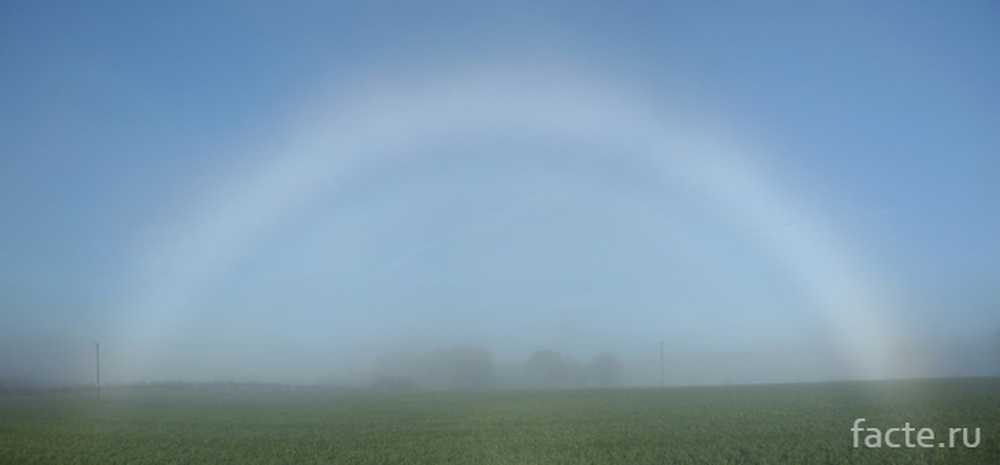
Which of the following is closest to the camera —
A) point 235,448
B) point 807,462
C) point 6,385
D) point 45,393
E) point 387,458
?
point 807,462

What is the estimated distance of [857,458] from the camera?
37.3 m

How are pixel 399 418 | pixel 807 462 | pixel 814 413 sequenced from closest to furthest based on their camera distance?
pixel 807 462
pixel 814 413
pixel 399 418

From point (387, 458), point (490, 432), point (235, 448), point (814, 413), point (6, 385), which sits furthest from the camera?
point (6, 385)

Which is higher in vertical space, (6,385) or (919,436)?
(919,436)

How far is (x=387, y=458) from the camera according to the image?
42656mm

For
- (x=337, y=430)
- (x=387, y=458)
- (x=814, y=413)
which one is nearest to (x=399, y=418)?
(x=337, y=430)

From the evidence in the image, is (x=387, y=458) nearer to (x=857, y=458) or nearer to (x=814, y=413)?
(x=857, y=458)

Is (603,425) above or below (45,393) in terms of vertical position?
above

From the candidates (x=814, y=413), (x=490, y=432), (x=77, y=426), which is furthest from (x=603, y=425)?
(x=77, y=426)

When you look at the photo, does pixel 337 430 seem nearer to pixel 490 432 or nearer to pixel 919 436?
pixel 490 432

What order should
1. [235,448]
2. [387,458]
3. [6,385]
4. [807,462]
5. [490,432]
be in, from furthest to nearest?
[6,385]
[490,432]
[235,448]
[387,458]
[807,462]

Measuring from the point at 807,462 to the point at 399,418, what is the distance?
46304 mm

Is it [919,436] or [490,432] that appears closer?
[919,436]

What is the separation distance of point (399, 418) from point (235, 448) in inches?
1101
